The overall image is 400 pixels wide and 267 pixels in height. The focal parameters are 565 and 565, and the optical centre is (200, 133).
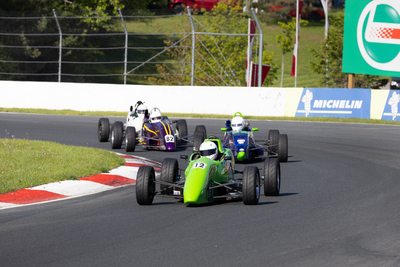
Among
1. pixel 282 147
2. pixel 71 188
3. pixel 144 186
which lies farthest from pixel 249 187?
pixel 282 147

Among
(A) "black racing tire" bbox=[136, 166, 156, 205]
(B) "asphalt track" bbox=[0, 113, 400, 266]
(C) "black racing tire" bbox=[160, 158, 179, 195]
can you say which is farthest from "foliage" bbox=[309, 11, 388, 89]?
(A) "black racing tire" bbox=[136, 166, 156, 205]

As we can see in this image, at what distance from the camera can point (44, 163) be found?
11.2m

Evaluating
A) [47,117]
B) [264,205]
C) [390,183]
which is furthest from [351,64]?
[264,205]

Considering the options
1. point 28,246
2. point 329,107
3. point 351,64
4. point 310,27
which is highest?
point 310,27

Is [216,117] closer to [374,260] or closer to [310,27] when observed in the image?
[374,260]

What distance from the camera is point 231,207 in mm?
8164

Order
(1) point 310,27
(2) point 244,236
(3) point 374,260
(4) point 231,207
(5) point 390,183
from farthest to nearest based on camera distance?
(1) point 310,27
(5) point 390,183
(4) point 231,207
(2) point 244,236
(3) point 374,260

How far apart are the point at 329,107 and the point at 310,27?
48.1 meters

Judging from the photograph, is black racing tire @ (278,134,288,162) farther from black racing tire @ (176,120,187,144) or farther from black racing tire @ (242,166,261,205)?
black racing tire @ (242,166,261,205)

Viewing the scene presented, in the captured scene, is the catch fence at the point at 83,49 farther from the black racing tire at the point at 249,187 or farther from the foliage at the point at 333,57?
the black racing tire at the point at 249,187

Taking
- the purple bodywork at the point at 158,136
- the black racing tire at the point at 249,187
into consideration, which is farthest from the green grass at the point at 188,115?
the black racing tire at the point at 249,187

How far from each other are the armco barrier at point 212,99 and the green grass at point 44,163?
12.7m

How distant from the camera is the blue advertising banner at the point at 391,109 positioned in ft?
77.5

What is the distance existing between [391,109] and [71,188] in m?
17.7
